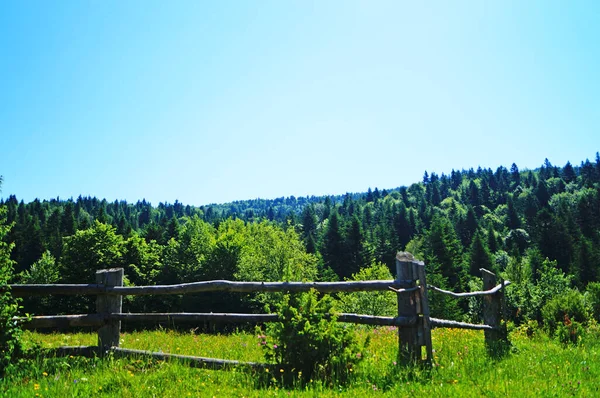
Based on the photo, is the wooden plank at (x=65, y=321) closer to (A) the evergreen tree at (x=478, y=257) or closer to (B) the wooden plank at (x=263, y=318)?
(B) the wooden plank at (x=263, y=318)

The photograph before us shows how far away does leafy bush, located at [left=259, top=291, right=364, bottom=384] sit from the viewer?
5.41 meters

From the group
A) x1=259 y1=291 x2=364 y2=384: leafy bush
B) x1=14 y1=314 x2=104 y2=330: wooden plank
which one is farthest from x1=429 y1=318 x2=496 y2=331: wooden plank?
x1=14 y1=314 x2=104 y2=330: wooden plank

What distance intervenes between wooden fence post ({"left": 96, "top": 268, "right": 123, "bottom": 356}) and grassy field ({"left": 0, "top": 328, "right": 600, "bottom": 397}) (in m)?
0.48

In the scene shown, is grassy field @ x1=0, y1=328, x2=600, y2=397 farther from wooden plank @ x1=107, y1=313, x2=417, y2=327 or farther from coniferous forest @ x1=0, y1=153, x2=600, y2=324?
coniferous forest @ x1=0, y1=153, x2=600, y2=324

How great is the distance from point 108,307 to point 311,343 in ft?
13.6

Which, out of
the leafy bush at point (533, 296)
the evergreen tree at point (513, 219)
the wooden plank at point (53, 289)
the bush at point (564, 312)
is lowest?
the leafy bush at point (533, 296)

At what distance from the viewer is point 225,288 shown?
681 cm

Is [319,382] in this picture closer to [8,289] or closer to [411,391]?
[411,391]

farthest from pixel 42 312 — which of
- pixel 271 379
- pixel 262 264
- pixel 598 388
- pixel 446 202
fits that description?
pixel 446 202

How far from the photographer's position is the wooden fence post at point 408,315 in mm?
5941

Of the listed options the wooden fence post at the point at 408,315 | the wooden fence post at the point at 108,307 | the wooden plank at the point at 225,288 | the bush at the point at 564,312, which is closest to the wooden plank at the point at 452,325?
the wooden fence post at the point at 408,315

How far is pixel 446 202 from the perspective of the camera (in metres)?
172

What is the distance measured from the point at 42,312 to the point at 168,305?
10.3 m

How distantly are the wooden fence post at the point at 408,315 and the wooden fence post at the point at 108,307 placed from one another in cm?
500
